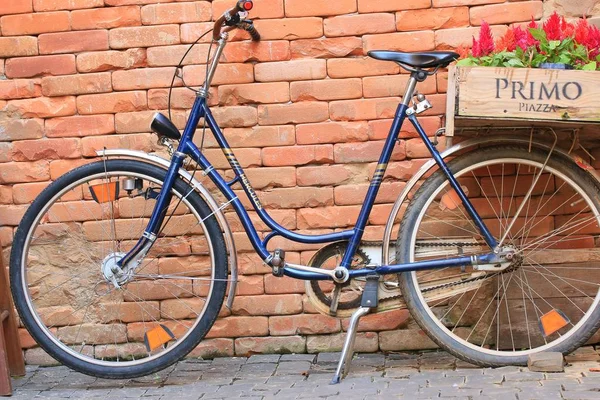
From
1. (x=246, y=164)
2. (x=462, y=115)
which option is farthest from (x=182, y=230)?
(x=462, y=115)

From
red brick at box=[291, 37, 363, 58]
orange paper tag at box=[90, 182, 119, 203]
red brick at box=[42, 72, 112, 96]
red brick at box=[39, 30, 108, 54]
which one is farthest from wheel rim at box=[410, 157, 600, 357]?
red brick at box=[39, 30, 108, 54]

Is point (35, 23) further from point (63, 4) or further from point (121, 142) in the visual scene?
point (121, 142)

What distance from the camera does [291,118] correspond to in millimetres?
4629

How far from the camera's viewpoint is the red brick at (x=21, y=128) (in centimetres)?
473

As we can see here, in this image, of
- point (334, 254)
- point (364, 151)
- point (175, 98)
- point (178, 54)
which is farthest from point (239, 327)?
point (178, 54)

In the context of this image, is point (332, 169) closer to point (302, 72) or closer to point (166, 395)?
point (302, 72)

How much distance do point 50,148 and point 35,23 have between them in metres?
0.64

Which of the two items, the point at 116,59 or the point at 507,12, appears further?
the point at 116,59

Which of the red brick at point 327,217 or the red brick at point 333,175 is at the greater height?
the red brick at point 333,175

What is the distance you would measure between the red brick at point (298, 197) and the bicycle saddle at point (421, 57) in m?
0.82

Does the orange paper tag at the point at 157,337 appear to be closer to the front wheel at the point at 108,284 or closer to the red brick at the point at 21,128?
the front wheel at the point at 108,284

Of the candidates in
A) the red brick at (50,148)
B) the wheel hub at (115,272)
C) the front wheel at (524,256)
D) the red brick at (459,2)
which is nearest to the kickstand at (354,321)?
the front wheel at (524,256)

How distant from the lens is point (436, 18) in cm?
453

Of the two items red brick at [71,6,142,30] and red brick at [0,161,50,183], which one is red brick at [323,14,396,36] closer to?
red brick at [71,6,142,30]
